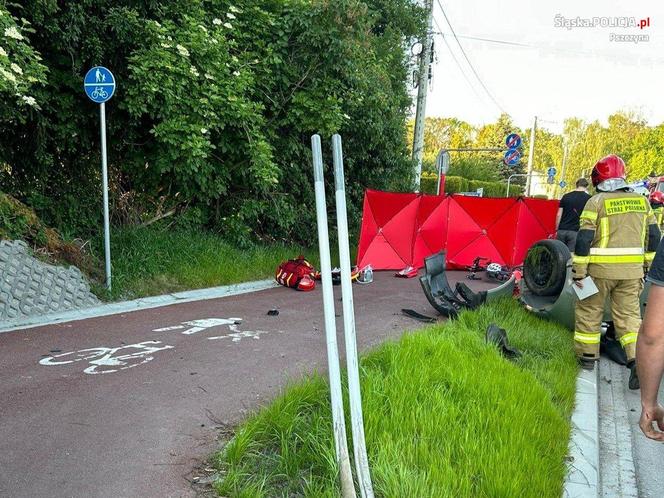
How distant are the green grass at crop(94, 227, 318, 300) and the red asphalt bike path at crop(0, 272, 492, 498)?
932 millimetres

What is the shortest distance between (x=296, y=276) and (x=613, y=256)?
5.48m

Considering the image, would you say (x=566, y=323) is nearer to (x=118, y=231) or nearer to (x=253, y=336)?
(x=253, y=336)

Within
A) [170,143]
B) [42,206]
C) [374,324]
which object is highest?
[170,143]

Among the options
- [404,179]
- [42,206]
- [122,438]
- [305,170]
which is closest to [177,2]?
[42,206]

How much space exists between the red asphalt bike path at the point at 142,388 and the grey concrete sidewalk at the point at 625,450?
2327mm

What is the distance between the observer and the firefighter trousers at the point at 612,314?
537 cm

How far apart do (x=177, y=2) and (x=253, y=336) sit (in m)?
5.38

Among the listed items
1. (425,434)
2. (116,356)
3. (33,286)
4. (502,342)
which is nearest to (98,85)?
(33,286)

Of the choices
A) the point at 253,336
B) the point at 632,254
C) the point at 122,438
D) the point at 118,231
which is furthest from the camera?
the point at 118,231

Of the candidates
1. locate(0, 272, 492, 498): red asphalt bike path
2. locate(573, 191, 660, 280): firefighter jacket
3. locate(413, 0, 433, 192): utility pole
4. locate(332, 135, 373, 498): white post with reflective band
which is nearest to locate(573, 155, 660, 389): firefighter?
locate(573, 191, 660, 280): firefighter jacket

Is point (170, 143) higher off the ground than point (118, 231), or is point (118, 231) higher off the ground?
A: point (170, 143)

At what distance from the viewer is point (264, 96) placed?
34.6ft

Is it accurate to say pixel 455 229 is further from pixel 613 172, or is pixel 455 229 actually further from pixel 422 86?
pixel 613 172

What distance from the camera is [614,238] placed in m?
5.39
